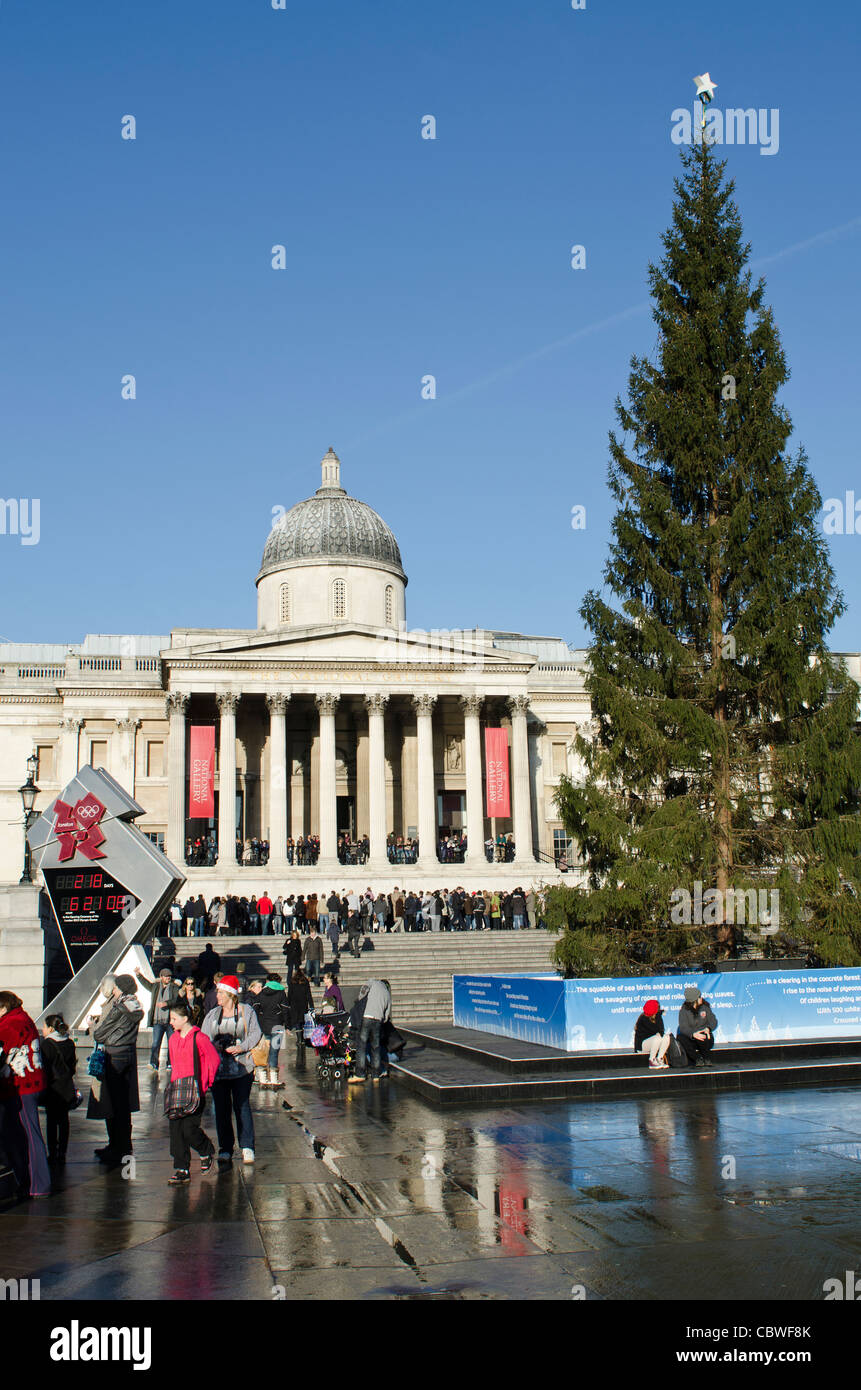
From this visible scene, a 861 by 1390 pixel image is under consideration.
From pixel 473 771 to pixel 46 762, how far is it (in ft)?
61.0

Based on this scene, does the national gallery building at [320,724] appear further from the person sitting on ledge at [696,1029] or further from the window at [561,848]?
the person sitting on ledge at [696,1029]

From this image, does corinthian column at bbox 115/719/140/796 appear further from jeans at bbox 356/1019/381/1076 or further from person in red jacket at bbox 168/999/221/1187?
person in red jacket at bbox 168/999/221/1187

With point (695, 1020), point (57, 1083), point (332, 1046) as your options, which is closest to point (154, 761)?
point (332, 1046)

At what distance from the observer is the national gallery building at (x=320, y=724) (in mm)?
45469

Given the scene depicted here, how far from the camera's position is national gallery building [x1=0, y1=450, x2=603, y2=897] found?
45.5 meters

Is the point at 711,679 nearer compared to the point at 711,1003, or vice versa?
the point at 711,1003

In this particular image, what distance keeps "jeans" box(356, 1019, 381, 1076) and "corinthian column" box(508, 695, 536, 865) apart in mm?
28521

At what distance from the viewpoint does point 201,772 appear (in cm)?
4288

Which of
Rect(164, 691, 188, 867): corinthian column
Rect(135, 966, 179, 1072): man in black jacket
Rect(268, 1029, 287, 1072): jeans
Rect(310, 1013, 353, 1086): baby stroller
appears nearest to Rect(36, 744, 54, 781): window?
Rect(164, 691, 188, 867): corinthian column

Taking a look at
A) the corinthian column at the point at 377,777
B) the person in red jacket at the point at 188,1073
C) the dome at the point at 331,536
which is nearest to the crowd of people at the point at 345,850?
the corinthian column at the point at 377,777

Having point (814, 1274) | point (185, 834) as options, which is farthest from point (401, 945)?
point (814, 1274)

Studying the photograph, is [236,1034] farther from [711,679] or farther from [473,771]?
[473,771]

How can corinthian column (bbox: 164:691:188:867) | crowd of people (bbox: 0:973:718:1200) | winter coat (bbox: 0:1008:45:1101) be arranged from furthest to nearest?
corinthian column (bbox: 164:691:188:867), crowd of people (bbox: 0:973:718:1200), winter coat (bbox: 0:1008:45:1101)
